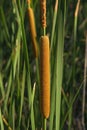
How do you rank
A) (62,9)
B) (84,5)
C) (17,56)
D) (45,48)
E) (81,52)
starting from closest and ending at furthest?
1. (45,48)
2. (62,9)
3. (17,56)
4. (81,52)
5. (84,5)

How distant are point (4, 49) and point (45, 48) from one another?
4.17 ft

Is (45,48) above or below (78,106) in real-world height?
above

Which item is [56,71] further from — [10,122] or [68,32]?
[68,32]

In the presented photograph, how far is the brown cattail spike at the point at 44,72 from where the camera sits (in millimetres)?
689

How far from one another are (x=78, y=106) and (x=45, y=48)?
1.11 meters

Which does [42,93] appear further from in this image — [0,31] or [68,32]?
[68,32]

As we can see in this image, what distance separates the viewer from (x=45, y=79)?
704 millimetres

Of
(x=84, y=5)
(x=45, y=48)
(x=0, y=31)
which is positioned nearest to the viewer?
(x=45, y=48)


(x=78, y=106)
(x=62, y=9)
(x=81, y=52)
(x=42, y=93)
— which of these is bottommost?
(x=78, y=106)

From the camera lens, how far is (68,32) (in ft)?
6.62

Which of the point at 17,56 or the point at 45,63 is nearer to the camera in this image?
the point at 45,63

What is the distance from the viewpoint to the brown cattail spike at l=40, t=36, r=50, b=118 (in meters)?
0.69

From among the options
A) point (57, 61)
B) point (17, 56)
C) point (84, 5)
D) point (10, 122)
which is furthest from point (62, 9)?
point (84, 5)

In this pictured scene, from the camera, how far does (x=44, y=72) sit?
70 cm
